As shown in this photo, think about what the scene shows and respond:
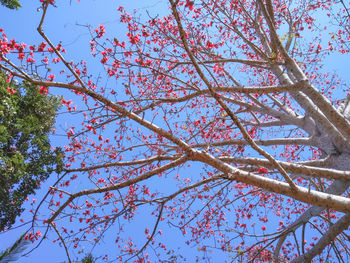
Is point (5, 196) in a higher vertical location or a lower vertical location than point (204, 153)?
higher

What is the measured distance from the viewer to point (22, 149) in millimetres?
6180

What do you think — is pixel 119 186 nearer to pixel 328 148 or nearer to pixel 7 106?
pixel 328 148

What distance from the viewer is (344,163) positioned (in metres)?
3.84

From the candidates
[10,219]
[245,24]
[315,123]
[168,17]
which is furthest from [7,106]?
[315,123]

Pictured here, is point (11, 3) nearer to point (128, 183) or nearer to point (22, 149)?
point (22, 149)

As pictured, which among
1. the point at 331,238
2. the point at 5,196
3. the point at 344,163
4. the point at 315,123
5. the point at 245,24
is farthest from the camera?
the point at 5,196

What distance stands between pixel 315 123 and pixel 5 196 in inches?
283

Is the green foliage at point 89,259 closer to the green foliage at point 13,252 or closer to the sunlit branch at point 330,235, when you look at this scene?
the green foliage at point 13,252

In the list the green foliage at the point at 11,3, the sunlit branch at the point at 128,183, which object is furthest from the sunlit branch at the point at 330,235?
the green foliage at the point at 11,3

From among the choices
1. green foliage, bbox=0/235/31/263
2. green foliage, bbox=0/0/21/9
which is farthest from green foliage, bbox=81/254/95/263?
green foliage, bbox=0/0/21/9

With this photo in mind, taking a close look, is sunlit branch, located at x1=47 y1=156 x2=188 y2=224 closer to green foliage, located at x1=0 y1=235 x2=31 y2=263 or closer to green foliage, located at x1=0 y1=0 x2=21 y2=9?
green foliage, located at x1=0 y1=235 x2=31 y2=263

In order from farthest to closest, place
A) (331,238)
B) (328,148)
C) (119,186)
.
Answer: (328,148), (331,238), (119,186)

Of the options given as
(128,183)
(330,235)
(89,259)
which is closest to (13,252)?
(89,259)

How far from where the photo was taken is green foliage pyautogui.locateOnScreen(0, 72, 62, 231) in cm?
554
